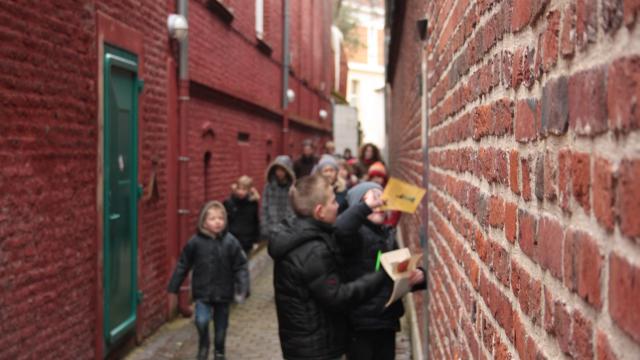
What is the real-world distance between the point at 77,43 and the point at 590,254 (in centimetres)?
602

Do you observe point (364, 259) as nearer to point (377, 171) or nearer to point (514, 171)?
point (514, 171)

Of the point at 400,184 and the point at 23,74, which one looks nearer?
the point at 400,184

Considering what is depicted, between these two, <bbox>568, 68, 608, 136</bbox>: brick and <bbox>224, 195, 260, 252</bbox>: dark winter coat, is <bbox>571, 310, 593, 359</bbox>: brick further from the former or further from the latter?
<bbox>224, 195, 260, 252</bbox>: dark winter coat

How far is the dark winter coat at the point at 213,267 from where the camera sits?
7.91 m

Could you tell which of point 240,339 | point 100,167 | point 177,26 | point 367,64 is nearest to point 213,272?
point 100,167

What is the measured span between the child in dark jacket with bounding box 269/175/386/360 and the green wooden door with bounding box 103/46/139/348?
3.21 m

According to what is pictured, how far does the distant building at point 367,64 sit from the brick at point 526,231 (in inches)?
2151

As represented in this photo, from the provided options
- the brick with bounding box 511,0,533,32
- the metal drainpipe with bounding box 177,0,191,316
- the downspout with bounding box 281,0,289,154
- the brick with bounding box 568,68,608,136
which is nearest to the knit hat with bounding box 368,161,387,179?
the metal drainpipe with bounding box 177,0,191,316

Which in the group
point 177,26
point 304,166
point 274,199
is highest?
point 177,26

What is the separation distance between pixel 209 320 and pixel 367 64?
169 ft

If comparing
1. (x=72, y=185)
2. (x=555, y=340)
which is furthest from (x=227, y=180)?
(x=555, y=340)

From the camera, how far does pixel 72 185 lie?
680 cm

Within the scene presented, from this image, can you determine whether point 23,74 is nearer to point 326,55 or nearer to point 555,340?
point 555,340

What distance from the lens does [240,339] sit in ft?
30.6
